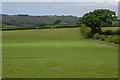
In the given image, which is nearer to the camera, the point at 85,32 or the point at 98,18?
the point at 98,18

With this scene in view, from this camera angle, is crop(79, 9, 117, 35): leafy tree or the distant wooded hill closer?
crop(79, 9, 117, 35): leafy tree

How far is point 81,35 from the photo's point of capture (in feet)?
148

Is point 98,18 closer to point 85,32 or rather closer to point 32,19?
point 85,32

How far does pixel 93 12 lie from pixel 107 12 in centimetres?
289

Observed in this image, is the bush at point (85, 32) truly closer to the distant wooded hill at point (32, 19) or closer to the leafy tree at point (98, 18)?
the leafy tree at point (98, 18)

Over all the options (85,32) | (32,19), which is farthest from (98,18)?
(32,19)

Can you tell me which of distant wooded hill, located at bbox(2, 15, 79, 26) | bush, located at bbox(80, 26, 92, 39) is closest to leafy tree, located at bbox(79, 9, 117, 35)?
bush, located at bbox(80, 26, 92, 39)

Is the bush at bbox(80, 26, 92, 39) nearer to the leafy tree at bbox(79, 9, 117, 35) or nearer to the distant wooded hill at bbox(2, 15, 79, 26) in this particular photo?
the leafy tree at bbox(79, 9, 117, 35)

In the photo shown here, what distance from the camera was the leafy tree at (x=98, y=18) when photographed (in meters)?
41.3

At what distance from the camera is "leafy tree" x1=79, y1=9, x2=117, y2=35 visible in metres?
41.3

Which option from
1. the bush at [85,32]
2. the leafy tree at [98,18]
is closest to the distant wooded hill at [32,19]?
the bush at [85,32]

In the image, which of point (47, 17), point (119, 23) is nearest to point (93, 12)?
point (119, 23)

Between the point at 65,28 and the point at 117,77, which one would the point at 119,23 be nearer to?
the point at 65,28

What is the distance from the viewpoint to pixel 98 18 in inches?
1620
